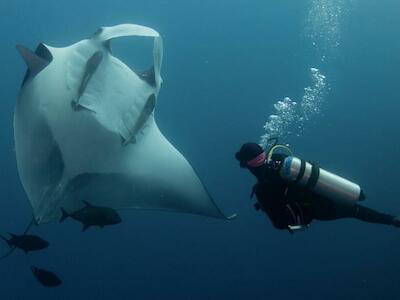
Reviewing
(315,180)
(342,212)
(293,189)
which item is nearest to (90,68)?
(293,189)

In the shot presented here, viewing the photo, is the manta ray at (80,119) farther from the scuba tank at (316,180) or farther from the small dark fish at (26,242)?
the small dark fish at (26,242)

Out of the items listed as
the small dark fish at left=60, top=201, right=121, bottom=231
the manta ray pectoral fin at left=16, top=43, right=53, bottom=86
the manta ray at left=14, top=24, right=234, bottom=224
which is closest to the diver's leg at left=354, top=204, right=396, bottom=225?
the manta ray at left=14, top=24, right=234, bottom=224

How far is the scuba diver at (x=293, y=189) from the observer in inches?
156

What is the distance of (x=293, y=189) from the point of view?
13.4 feet

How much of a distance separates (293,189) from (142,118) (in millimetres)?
1664

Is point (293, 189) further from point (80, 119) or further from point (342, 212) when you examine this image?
point (80, 119)

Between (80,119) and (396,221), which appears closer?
(80,119)

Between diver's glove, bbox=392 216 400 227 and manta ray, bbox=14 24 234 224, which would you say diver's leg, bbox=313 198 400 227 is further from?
manta ray, bbox=14 24 234 224

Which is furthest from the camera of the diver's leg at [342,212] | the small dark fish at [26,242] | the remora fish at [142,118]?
the small dark fish at [26,242]

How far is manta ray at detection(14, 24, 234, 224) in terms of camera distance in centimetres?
396

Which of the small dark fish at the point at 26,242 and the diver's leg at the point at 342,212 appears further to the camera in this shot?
the small dark fish at the point at 26,242

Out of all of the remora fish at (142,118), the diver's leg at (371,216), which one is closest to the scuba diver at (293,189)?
the diver's leg at (371,216)

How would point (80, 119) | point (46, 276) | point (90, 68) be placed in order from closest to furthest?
point (90, 68) → point (80, 119) → point (46, 276)

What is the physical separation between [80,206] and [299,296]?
17851 mm
